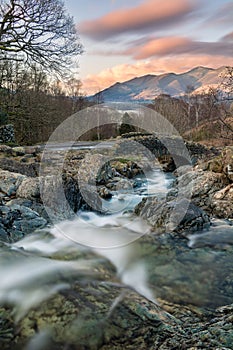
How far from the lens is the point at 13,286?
11.3 ft

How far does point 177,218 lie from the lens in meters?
5.96

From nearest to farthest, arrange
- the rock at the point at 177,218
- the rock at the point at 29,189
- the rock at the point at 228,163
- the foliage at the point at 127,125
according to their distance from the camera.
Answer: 1. the rock at the point at 177,218
2. the rock at the point at 29,189
3. the rock at the point at 228,163
4. the foliage at the point at 127,125

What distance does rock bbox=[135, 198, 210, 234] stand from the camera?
5.87 metres

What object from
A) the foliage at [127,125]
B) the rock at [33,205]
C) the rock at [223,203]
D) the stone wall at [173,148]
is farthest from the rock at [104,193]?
the foliage at [127,125]

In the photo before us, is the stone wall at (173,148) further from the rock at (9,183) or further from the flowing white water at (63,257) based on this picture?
the flowing white water at (63,257)


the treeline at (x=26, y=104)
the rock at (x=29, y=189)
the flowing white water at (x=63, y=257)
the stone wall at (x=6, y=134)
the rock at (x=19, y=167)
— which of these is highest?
the treeline at (x=26, y=104)

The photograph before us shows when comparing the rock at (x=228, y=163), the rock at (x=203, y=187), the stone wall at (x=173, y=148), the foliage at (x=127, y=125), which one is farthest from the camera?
the foliage at (x=127, y=125)

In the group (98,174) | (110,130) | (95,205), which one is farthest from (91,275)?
(110,130)

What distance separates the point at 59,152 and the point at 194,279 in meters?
9.54

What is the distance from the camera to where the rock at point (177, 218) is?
5867 millimetres

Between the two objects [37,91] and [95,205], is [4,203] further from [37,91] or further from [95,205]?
[37,91]

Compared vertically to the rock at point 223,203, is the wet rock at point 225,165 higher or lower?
higher

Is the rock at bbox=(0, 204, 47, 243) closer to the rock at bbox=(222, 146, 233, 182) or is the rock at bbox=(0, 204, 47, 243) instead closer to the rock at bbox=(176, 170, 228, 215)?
the rock at bbox=(176, 170, 228, 215)

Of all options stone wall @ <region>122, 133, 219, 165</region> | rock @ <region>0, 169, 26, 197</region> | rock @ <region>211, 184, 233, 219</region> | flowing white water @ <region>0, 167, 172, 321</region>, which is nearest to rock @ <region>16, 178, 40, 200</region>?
rock @ <region>0, 169, 26, 197</region>
